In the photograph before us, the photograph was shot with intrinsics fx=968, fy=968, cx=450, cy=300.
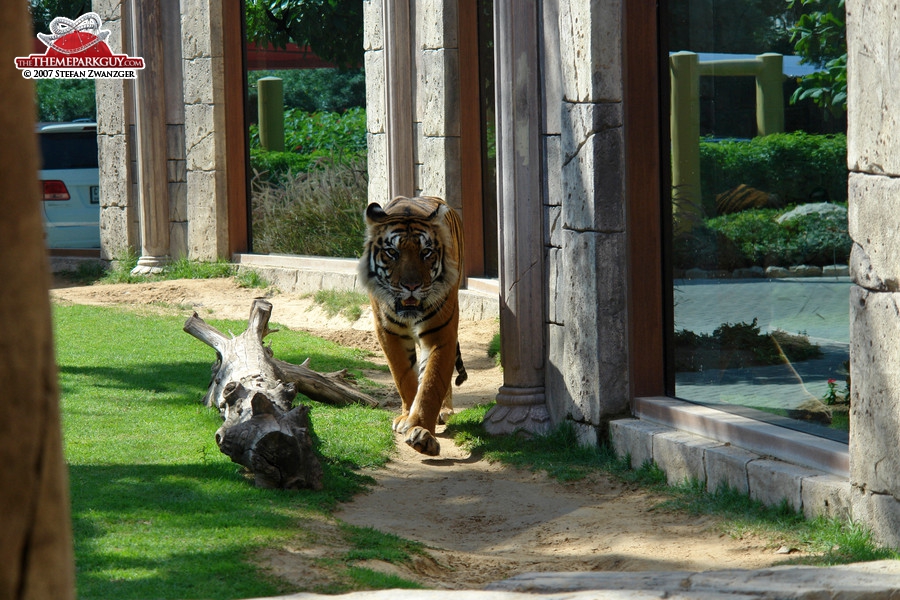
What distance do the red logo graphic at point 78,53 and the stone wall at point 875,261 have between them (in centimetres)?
1174

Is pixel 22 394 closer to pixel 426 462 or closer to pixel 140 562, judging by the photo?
pixel 140 562

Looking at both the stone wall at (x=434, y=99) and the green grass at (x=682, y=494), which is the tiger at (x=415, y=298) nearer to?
the green grass at (x=682, y=494)

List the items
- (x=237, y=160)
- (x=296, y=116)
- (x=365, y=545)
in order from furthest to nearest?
1. (x=237, y=160)
2. (x=296, y=116)
3. (x=365, y=545)

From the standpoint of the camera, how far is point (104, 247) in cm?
1417

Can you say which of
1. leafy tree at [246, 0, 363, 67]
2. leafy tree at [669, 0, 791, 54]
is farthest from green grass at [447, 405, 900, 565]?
leafy tree at [246, 0, 363, 67]

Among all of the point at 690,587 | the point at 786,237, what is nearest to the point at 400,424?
the point at 786,237

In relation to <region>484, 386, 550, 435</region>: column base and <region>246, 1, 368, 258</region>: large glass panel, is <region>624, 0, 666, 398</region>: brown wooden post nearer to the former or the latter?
<region>484, 386, 550, 435</region>: column base

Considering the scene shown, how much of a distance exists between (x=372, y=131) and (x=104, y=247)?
5.46 m

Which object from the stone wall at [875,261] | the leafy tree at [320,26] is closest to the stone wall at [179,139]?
the leafy tree at [320,26]

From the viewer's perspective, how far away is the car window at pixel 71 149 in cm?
1420

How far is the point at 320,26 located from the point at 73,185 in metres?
5.20

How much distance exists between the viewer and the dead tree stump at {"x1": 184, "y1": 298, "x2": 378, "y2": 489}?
4.69m

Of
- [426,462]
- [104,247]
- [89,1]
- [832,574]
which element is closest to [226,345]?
[426,462]

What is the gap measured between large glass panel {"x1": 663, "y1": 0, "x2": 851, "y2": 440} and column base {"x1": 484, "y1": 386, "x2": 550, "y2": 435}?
0.91m
